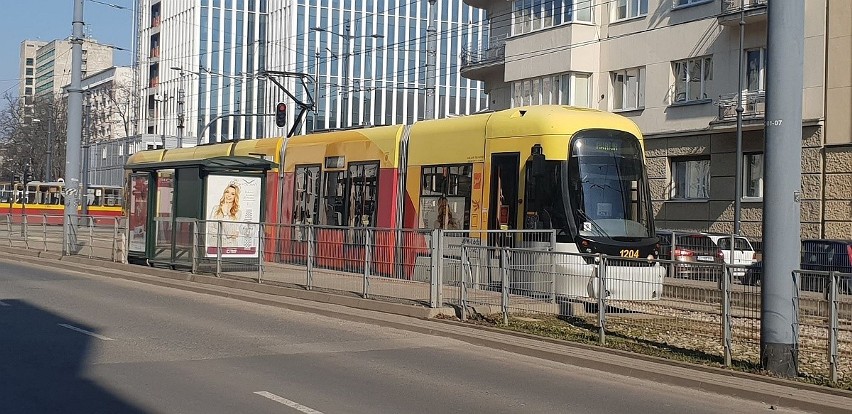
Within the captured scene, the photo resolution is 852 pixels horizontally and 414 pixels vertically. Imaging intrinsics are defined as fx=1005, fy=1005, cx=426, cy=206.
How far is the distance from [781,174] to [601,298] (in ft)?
10.7

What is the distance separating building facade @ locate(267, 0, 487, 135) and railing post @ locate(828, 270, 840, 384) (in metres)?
72.4

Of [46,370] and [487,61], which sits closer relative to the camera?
[46,370]

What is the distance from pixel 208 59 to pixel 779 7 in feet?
257

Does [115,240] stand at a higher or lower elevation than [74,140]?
lower

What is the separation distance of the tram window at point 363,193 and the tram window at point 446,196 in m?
1.78

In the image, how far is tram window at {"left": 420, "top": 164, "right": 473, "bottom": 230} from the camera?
2047 cm

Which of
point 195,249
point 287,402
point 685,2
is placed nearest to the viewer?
point 287,402

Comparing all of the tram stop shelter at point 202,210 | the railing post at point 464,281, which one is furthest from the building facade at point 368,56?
the railing post at point 464,281

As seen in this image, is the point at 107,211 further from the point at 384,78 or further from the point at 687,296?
the point at 687,296

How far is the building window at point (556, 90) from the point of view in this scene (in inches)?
1540

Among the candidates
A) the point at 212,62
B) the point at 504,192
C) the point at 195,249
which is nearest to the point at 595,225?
the point at 504,192

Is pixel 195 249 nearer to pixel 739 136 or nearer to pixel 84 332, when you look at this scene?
pixel 84 332

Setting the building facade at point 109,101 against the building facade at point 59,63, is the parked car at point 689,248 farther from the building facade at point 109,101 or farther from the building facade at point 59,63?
the building facade at point 59,63

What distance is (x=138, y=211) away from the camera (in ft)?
84.6
